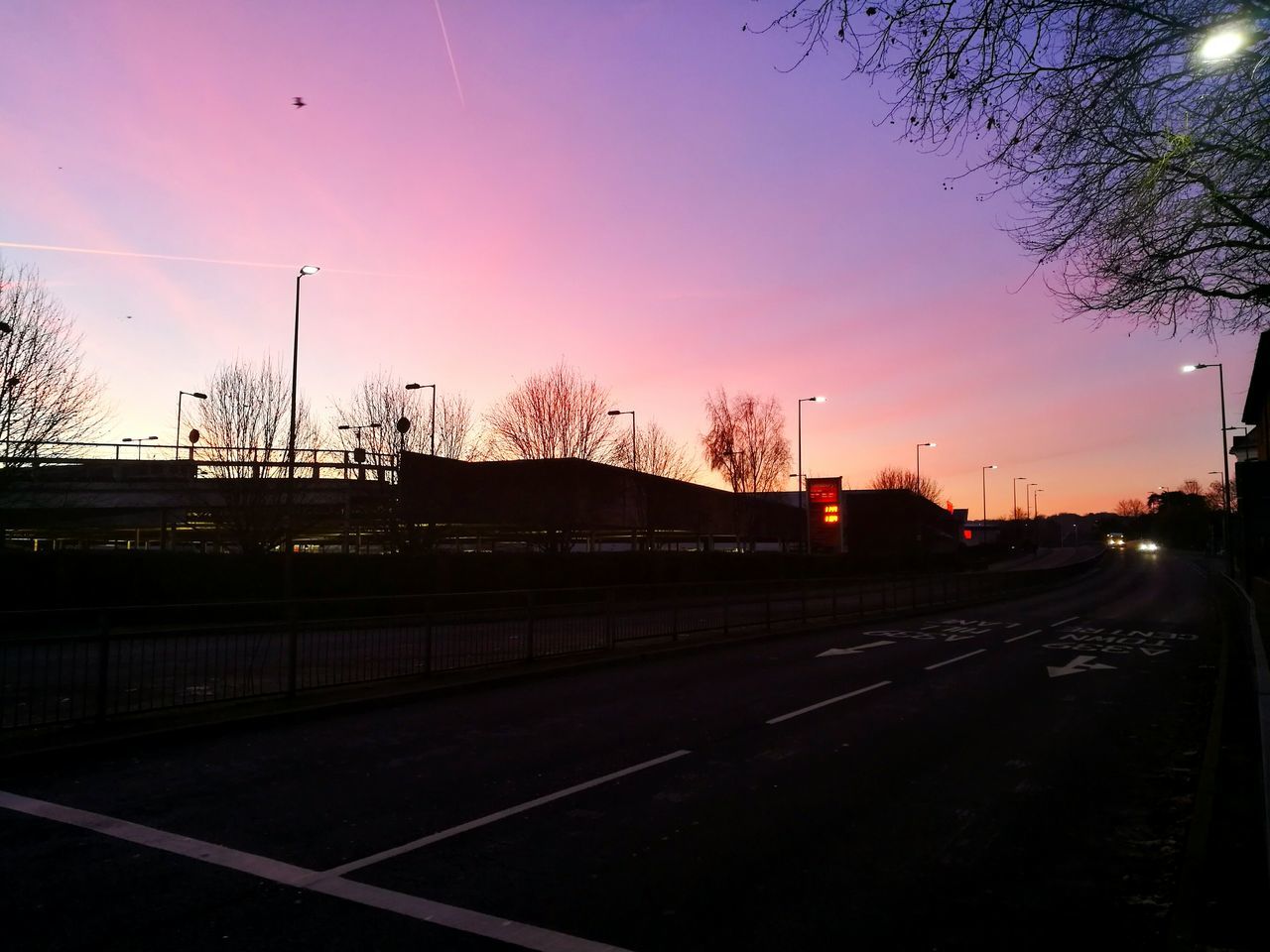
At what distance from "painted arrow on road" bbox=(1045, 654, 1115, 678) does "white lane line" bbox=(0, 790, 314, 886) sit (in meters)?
13.2

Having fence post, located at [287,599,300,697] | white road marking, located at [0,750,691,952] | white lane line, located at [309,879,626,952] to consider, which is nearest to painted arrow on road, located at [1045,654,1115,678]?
white road marking, located at [0,750,691,952]

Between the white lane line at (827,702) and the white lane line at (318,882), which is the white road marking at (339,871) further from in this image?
the white lane line at (827,702)

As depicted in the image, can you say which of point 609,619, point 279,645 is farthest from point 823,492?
point 279,645

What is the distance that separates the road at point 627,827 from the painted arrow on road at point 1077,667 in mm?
2847

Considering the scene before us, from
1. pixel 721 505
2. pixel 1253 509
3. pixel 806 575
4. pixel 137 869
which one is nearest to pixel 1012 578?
pixel 806 575

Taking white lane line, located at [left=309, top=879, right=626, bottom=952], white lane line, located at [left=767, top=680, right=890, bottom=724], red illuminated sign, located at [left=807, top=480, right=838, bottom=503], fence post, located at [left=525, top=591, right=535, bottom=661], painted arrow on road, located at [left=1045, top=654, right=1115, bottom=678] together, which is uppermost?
red illuminated sign, located at [left=807, top=480, right=838, bottom=503]

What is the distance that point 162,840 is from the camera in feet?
20.5

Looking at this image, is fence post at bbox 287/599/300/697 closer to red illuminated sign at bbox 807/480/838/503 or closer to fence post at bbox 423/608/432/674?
fence post at bbox 423/608/432/674

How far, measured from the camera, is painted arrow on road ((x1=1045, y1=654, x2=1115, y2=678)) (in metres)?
15.5

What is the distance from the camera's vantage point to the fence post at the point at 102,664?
952 cm

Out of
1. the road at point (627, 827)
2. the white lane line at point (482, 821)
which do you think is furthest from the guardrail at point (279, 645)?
the white lane line at point (482, 821)

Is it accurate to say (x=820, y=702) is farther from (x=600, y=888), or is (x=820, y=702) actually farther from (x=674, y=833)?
(x=600, y=888)

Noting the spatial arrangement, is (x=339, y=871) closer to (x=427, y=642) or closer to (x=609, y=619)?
(x=427, y=642)

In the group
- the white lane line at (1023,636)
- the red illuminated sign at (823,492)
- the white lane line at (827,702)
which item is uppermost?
the red illuminated sign at (823,492)
